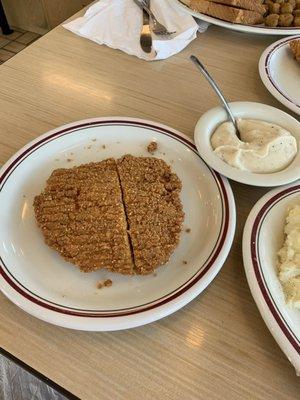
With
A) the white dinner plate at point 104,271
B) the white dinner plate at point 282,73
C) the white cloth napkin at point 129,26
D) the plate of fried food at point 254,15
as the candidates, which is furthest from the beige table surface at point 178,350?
the plate of fried food at point 254,15

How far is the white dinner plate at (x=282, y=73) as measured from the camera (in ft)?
3.83

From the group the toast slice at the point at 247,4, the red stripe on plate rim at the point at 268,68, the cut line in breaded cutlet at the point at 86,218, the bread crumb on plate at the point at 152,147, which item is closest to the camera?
the cut line in breaded cutlet at the point at 86,218

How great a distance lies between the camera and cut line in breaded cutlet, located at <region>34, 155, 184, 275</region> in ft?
2.67

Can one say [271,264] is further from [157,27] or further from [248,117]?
[157,27]

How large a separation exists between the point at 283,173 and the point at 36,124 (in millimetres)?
726

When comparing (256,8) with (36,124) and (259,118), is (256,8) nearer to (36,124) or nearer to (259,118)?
(259,118)

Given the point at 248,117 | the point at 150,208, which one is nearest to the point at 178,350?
the point at 150,208

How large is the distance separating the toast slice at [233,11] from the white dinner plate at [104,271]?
0.62m

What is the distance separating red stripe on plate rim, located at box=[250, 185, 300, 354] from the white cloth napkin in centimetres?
74

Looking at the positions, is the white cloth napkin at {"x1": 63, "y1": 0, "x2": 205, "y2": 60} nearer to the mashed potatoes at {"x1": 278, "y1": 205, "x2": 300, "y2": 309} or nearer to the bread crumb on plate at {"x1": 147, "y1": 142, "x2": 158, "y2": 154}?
the bread crumb on plate at {"x1": 147, "y1": 142, "x2": 158, "y2": 154}

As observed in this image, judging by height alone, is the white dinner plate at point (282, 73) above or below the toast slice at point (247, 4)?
below

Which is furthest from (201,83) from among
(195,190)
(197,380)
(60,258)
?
(197,380)

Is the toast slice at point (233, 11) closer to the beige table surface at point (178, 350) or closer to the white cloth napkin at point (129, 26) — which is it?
the white cloth napkin at point (129, 26)

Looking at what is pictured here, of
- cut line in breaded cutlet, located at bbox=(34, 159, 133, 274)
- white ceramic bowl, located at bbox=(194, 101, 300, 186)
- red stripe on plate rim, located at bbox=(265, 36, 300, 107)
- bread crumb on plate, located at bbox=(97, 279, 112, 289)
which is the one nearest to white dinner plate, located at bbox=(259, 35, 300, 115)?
red stripe on plate rim, located at bbox=(265, 36, 300, 107)
